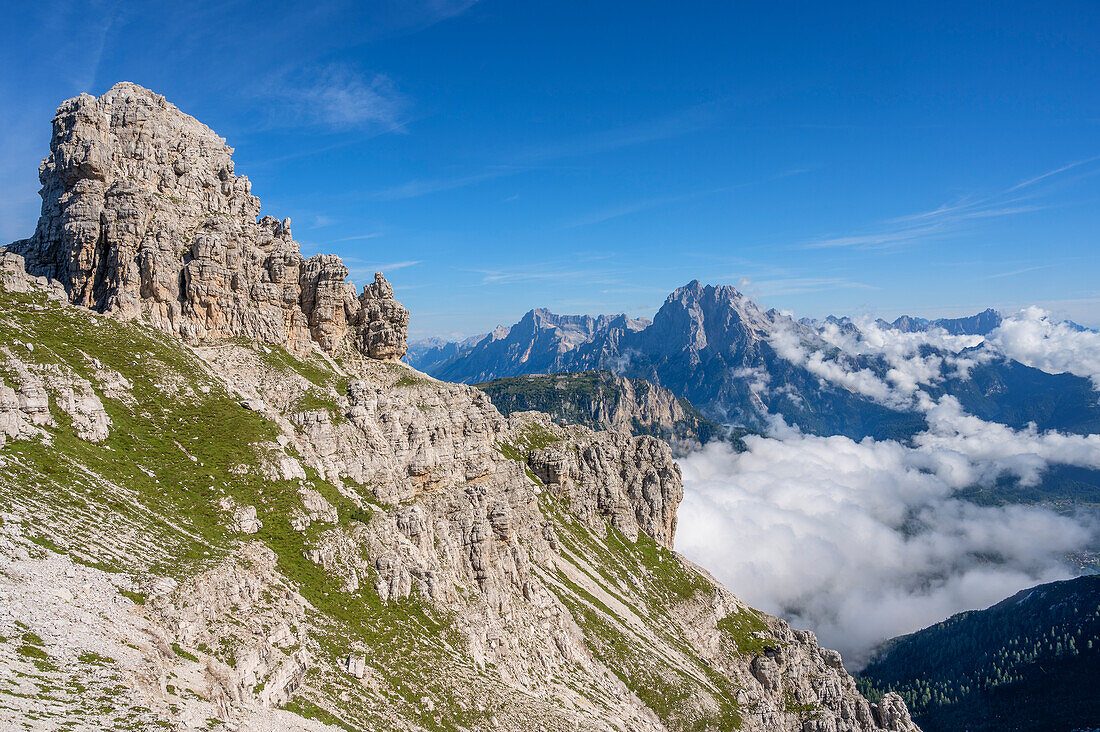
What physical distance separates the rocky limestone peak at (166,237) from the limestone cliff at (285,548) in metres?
0.66

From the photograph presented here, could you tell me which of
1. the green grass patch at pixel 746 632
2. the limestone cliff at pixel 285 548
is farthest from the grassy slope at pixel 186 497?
the green grass patch at pixel 746 632

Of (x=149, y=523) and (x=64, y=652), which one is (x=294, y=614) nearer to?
(x=149, y=523)

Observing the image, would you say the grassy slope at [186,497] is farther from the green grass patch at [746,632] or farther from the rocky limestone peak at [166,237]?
the green grass patch at [746,632]

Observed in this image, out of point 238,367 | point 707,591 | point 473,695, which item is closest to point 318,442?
point 238,367

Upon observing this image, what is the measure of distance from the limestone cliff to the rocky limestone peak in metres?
0.66

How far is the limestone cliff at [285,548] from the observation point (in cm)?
4569

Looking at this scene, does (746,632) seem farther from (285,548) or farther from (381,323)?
(285,548)

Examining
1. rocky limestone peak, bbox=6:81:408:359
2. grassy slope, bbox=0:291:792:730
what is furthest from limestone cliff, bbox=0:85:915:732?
rocky limestone peak, bbox=6:81:408:359

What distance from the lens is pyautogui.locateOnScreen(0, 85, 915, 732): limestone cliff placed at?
45.7m

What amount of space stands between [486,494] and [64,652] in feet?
289

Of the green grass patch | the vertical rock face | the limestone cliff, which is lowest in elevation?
the green grass patch

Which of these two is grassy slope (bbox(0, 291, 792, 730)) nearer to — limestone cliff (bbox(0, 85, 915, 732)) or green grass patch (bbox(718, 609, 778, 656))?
limestone cliff (bbox(0, 85, 915, 732))

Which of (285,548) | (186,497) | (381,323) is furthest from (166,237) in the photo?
(285,548)

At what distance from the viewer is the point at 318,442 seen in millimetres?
96250
